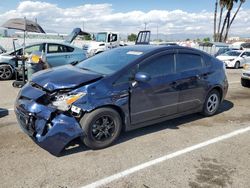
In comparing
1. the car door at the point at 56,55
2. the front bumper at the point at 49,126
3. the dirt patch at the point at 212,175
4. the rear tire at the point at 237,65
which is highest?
the car door at the point at 56,55

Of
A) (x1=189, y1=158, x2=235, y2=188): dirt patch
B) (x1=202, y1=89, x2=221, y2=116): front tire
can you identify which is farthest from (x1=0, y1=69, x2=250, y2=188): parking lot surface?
(x1=202, y1=89, x2=221, y2=116): front tire

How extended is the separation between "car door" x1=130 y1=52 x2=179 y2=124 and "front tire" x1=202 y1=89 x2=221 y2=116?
1.09 meters

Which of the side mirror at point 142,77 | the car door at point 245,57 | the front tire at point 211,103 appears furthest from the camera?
the car door at point 245,57

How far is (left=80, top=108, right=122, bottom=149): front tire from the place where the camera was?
3773mm

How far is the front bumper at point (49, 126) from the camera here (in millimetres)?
3578

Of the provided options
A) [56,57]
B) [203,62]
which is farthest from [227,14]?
[203,62]

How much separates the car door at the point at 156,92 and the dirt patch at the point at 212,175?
3.92 ft

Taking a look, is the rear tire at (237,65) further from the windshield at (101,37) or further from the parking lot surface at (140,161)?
the parking lot surface at (140,161)

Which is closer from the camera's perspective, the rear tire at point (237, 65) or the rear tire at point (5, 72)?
the rear tire at point (5, 72)

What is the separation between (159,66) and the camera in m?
4.67

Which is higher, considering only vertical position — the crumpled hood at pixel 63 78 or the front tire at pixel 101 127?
the crumpled hood at pixel 63 78

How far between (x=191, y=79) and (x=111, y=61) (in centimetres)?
160

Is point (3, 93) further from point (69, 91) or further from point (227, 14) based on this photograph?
point (227, 14)

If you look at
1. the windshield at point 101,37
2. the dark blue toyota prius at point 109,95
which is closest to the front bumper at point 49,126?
the dark blue toyota prius at point 109,95
